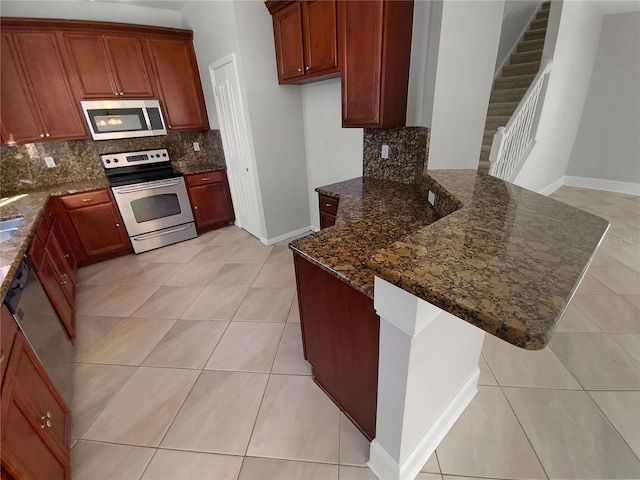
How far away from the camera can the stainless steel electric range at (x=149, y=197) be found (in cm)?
314

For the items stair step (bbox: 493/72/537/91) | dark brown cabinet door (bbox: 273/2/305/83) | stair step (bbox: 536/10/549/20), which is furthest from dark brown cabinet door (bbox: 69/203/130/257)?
stair step (bbox: 536/10/549/20)

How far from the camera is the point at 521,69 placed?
4.54 m

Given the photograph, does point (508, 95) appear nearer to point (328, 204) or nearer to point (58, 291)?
point (328, 204)

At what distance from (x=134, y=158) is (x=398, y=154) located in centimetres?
317

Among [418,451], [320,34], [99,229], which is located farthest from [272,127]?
[418,451]

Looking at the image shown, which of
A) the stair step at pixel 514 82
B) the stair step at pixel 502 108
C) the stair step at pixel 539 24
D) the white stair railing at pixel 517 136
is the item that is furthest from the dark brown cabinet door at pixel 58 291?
the stair step at pixel 539 24

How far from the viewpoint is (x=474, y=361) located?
1425 mm

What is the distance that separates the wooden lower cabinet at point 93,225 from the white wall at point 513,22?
621 cm

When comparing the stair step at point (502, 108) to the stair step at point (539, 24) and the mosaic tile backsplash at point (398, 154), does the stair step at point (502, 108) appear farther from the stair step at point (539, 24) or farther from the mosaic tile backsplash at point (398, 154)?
the mosaic tile backsplash at point (398, 154)

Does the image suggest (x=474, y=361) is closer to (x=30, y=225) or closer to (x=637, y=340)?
(x=637, y=340)

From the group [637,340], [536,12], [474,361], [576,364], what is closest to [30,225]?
[474,361]

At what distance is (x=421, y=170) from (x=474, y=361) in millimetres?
1286

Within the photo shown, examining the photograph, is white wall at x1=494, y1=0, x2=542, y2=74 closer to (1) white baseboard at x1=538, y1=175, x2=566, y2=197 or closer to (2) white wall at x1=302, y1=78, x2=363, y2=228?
(1) white baseboard at x1=538, y1=175, x2=566, y2=197

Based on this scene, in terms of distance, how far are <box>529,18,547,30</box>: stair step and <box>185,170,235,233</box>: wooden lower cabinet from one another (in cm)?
589
